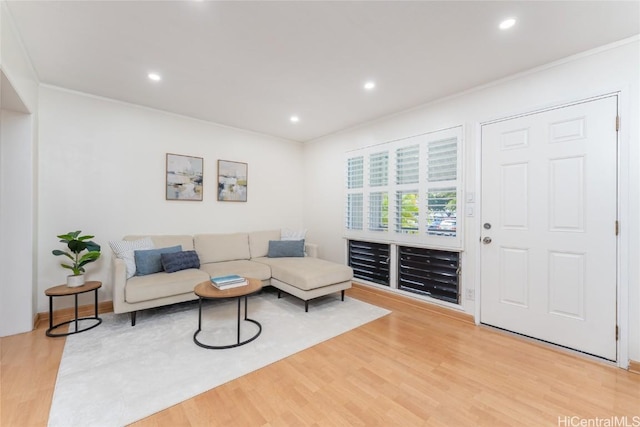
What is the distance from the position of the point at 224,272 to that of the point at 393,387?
2368mm

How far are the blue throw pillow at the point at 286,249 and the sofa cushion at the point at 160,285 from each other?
1232mm

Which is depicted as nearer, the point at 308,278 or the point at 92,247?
the point at 92,247

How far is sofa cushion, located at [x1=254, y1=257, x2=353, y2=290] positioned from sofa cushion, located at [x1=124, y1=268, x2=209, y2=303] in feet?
3.04

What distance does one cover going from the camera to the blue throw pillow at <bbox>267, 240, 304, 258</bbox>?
13.9 ft

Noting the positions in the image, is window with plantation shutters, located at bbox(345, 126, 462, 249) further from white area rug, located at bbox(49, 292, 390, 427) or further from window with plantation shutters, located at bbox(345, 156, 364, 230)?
white area rug, located at bbox(49, 292, 390, 427)

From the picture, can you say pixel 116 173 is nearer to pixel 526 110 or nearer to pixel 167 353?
pixel 167 353

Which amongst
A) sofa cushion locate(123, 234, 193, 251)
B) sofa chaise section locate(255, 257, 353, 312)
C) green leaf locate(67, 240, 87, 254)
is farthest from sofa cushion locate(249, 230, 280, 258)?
green leaf locate(67, 240, 87, 254)

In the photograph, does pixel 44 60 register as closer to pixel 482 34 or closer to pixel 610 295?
pixel 482 34

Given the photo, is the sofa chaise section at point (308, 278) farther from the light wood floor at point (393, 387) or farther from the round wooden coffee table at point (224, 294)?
the light wood floor at point (393, 387)

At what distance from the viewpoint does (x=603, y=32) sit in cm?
204

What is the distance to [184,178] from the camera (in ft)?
13.0

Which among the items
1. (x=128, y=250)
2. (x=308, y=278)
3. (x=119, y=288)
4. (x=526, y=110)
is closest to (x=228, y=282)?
(x=308, y=278)

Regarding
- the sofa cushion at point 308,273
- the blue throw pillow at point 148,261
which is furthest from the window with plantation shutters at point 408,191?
the blue throw pillow at point 148,261

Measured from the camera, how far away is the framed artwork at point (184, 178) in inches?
151
